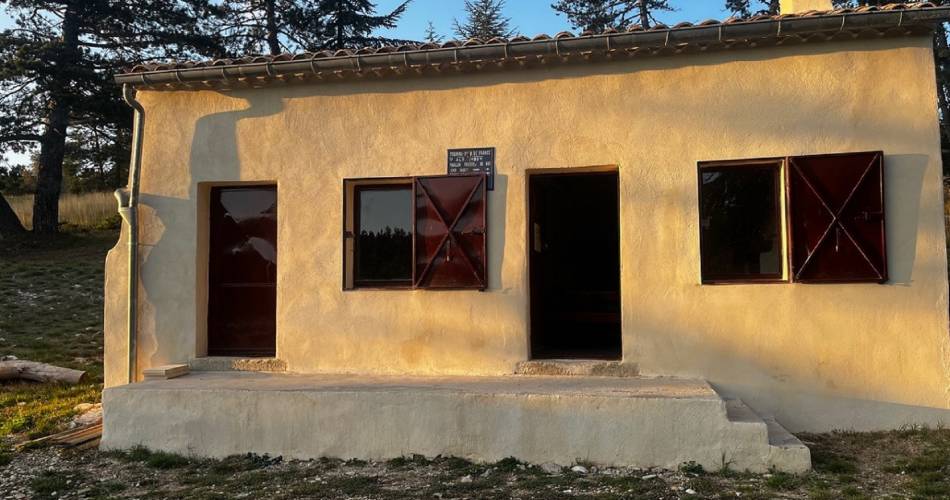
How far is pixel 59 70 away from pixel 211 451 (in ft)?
51.8

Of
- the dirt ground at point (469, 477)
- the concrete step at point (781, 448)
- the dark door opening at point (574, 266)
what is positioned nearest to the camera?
the dirt ground at point (469, 477)

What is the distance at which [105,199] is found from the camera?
23438 mm

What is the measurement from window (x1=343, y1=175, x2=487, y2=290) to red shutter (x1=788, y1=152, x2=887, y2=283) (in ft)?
9.03

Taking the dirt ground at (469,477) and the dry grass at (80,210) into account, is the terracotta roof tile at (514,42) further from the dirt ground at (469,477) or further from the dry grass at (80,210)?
the dry grass at (80,210)

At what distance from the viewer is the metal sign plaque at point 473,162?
648cm

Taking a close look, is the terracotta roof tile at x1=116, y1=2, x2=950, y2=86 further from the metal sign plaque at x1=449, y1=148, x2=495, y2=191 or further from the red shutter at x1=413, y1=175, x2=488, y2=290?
the red shutter at x1=413, y1=175, x2=488, y2=290

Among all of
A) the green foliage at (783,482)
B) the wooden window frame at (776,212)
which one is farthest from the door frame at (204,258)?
Answer: the green foliage at (783,482)

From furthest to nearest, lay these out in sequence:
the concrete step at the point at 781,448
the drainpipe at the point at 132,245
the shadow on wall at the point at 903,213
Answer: the drainpipe at the point at 132,245 < the shadow on wall at the point at 903,213 < the concrete step at the point at 781,448

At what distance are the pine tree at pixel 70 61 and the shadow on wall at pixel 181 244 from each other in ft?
42.6

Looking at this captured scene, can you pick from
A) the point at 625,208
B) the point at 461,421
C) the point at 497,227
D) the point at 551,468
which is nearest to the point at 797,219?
the point at 625,208

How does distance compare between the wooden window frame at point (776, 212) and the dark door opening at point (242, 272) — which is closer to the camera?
the wooden window frame at point (776, 212)

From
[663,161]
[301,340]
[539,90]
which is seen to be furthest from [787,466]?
[301,340]

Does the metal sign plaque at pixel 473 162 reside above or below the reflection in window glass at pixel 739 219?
above

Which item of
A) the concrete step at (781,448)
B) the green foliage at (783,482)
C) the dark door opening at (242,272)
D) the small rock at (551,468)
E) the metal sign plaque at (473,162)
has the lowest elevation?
the small rock at (551,468)
